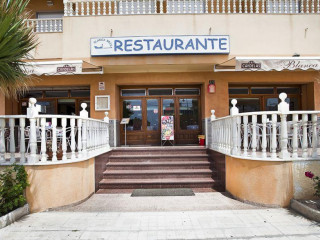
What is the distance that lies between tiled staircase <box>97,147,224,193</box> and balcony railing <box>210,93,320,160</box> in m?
0.90

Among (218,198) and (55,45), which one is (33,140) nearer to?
(218,198)

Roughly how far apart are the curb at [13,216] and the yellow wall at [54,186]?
7.5 inches

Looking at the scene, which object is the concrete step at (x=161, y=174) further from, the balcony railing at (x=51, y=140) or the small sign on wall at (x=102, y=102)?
the small sign on wall at (x=102, y=102)

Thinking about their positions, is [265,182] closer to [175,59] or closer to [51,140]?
[175,59]

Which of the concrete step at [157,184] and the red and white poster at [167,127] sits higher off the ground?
the red and white poster at [167,127]

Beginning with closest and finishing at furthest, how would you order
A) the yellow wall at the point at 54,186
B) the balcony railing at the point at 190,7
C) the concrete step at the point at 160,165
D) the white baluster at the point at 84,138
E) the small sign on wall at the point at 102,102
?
the yellow wall at the point at 54,186 < the white baluster at the point at 84,138 < the concrete step at the point at 160,165 < the balcony railing at the point at 190,7 < the small sign on wall at the point at 102,102

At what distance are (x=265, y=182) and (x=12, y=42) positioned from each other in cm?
599

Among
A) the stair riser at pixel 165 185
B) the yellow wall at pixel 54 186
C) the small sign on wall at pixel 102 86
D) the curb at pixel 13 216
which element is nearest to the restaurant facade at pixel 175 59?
the small sign on wall at pixel 102 86

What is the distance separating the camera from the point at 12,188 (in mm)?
4902

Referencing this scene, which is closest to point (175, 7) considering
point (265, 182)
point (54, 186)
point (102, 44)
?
point (102, 44)

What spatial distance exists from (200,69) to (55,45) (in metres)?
5.60

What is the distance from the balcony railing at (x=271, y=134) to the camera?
18.3 feet

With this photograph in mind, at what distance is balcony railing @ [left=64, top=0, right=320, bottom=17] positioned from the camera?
9.20m

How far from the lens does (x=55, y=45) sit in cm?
936
